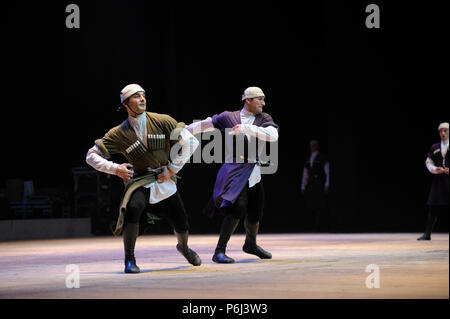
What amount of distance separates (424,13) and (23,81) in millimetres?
6683

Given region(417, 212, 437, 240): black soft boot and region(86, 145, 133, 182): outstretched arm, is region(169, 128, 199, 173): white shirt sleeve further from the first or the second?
region(417, 212, 437, 240): black soft boot

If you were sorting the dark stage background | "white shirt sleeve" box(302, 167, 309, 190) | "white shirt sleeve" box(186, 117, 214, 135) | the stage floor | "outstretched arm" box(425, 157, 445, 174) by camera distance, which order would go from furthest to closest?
"white shirt sleeve" box(302, 167, 309, 190), the dark stage background, "outstretched arm" box(425, 157, 445, 174), "white shirt sleeve" box(186, 117, 214, 135), the stage floor

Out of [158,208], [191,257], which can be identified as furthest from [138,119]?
[191,257]

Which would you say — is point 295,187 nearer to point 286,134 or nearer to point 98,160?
point 286,134

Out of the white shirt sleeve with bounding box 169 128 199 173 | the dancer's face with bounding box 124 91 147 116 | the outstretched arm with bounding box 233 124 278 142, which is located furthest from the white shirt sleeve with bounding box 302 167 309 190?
the dancer's face with bounding box 124 91 147 116

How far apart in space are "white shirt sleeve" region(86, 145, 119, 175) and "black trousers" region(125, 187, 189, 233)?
250mm

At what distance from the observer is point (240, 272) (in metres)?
6.50

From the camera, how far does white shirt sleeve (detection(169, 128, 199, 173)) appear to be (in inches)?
267

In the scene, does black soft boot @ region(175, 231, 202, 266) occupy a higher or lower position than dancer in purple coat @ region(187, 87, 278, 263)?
lower

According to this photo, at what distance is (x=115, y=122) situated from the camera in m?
14.9

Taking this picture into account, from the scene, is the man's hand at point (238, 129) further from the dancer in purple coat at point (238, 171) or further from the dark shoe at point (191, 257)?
the dark shoe at point (191, 257)

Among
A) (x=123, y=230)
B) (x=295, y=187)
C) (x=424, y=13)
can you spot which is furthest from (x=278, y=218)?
(x=123, y=230)

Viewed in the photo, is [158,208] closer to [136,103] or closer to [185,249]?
[185,249]

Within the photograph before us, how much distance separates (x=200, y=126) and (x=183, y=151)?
0.76 metres
